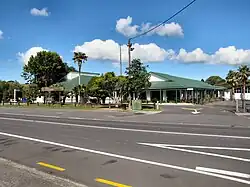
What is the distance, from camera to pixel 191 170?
6.72 meters

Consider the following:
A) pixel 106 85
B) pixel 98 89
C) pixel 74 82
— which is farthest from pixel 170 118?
pixel 74 82

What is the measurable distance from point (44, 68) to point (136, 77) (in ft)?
115

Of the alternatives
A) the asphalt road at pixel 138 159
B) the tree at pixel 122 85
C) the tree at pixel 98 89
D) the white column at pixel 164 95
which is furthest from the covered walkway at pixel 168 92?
the asphalt road at pixel 138 159

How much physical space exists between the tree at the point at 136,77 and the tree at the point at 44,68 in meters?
34.2

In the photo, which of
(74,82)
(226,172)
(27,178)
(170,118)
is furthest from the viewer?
(74,82)

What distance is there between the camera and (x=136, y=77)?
37.2 m

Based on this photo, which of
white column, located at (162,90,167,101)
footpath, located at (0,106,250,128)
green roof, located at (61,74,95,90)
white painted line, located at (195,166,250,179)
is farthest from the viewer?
green roof, located at (61,74,95,90)

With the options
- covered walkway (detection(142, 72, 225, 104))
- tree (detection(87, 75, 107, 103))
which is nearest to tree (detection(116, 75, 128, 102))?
tree (detection(87, 75, 107, 103))

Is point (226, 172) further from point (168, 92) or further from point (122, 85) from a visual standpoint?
point (168, 92)

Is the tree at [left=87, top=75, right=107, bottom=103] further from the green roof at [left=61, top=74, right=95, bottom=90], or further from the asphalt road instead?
the asphalt road

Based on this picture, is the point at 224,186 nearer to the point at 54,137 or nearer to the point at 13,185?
the point at 13,185

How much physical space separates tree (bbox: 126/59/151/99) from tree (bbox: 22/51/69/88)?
34248 mm

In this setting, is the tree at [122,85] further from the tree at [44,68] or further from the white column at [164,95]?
the tree at [44,68]

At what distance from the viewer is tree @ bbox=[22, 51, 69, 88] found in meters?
66.9
